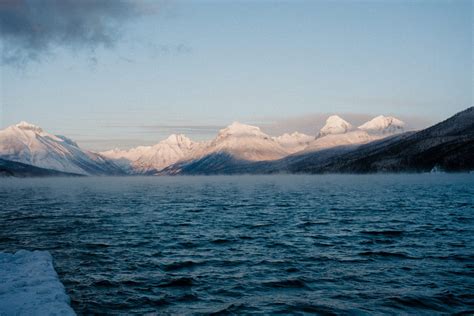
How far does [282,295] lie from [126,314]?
7.45 m

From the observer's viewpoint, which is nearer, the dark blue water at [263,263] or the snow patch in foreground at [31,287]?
the snow patch in foreground at [31,287]

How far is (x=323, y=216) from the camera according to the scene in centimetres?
5028

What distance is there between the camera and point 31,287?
20859 mm

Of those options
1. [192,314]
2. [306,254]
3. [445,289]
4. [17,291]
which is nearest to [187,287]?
[192,314]

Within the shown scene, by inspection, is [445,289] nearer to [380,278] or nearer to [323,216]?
[380,278]

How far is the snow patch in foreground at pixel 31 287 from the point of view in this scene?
1780cm

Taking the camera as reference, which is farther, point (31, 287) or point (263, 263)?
point (263, 263)

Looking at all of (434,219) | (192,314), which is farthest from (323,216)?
(192,314)

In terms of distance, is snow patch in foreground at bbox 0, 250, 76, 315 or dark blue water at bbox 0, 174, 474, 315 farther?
dark blue water at bbox 0, 174, 474, 315

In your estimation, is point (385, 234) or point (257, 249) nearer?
point (257, 249)

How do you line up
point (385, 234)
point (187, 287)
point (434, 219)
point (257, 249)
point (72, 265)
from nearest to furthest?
point (187, 287)
point (72, 265)
point (257, 249)
point (385, 234)
point (434, 219)

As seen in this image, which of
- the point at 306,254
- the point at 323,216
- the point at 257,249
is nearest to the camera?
the point at 306,254

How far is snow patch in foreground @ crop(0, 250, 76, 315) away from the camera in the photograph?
17797mm

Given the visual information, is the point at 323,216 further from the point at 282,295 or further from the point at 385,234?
the point at 282,295
